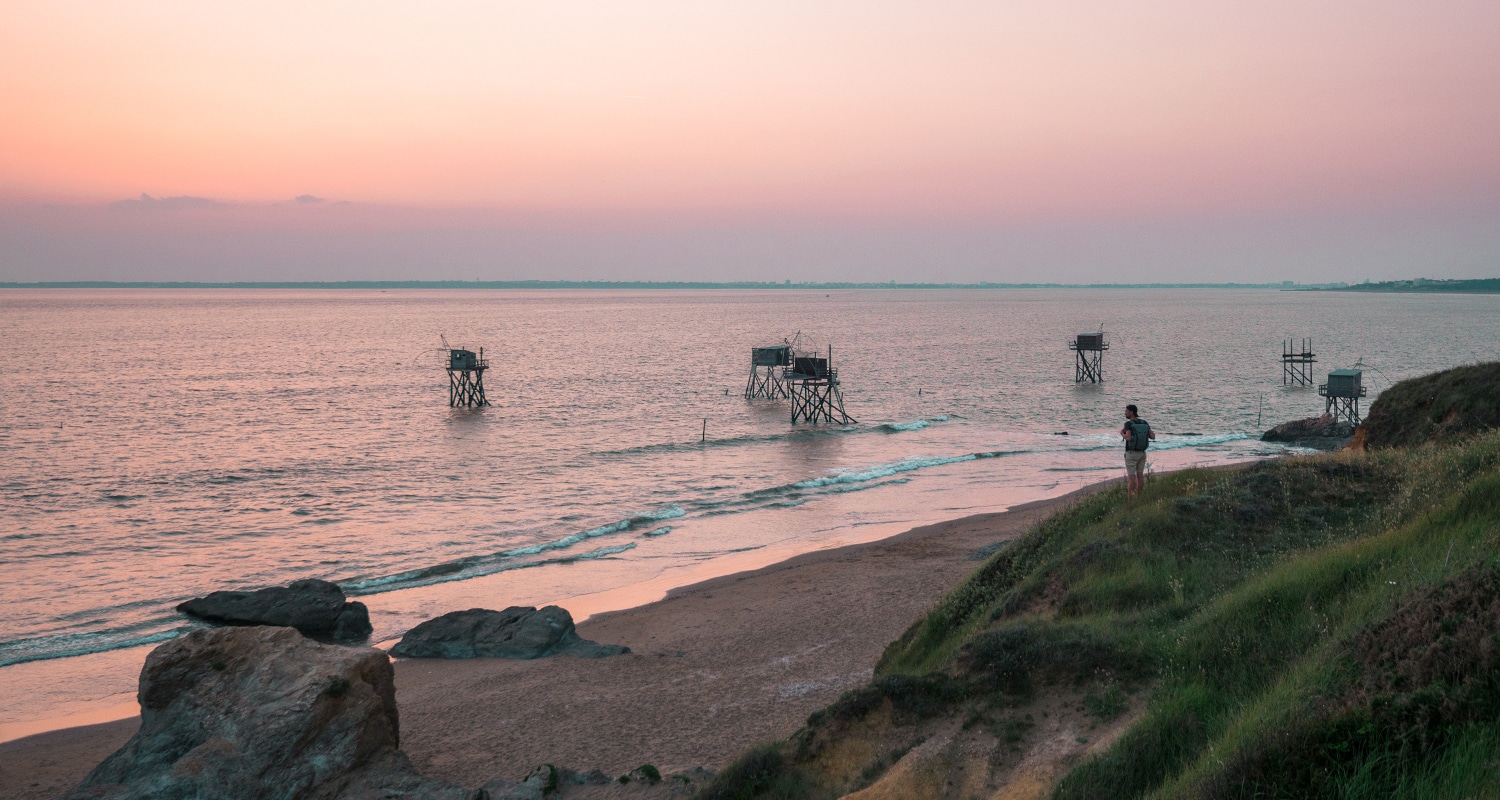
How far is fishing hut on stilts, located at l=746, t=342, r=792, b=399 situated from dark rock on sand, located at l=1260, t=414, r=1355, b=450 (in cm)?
2489

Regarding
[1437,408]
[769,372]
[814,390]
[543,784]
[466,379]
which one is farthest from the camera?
[769,372]

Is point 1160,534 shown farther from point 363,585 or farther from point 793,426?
point 793,426

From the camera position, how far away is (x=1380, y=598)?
7219 mm

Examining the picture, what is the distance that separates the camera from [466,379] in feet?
190

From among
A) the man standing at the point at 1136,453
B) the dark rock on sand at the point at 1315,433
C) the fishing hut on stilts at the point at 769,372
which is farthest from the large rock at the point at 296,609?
the dark rock on sand at the point at 1315,433

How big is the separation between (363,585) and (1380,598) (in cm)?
2097

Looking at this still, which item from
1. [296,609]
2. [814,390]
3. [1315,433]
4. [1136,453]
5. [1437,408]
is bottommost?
[296,609]

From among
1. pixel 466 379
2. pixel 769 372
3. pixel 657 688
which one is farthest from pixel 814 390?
pixel 657 688

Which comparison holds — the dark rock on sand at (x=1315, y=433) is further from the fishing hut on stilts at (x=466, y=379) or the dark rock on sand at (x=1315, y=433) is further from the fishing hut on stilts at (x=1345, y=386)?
the fishing hut on stilts at (x=466, y=379)

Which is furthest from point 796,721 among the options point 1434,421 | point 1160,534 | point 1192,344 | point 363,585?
point 1192,344

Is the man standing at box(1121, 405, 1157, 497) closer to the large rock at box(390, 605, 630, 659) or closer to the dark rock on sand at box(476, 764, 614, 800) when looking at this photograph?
the dark rock on sand at box(476, 764, 614, 800)

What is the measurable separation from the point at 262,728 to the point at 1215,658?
10235mm

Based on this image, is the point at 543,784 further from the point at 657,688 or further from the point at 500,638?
the point at 500,638

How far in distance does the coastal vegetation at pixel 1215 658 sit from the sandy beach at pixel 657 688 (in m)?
2.95
